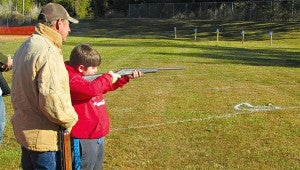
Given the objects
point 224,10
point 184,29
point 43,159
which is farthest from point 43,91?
point 224,10

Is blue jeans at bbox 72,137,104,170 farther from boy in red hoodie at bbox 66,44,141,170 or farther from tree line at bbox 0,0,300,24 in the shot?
tree line at bbox 0,0,300,24

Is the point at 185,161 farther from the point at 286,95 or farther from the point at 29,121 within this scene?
the point at 286,95

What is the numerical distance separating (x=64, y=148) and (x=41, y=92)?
56 cm

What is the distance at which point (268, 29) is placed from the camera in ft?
149

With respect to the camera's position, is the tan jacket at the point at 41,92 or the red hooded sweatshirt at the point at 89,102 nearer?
the tan jacket at the point at 41,92

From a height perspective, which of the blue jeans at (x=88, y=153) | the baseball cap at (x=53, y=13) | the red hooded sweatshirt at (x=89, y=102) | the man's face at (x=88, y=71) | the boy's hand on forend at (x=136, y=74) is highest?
the baseball cap at (x=53, y=13)

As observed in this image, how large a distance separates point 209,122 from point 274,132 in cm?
131

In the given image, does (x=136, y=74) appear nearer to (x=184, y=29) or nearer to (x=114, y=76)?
(x=114, y=76)

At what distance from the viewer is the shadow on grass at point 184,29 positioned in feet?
143

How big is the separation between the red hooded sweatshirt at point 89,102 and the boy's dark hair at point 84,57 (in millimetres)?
79

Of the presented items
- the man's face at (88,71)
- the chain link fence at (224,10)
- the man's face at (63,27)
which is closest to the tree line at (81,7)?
the chain link fence at (224,10)

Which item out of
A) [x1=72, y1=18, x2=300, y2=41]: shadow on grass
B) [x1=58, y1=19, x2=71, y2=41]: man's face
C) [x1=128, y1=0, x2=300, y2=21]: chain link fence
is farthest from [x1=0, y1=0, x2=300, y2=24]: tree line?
[x1=58, y1=19, x2=71, y2=41]: man's face

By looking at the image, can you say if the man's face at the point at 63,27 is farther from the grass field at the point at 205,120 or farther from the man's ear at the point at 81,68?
the grass field at the point at 205,120

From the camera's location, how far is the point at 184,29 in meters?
51.4
